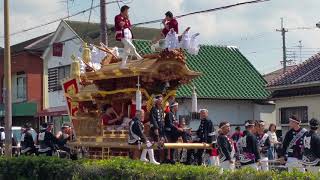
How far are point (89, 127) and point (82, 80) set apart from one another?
68.3 inches

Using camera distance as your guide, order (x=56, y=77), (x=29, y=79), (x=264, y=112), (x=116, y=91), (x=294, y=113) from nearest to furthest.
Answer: (x=116, y=91)
(x=294, y=113)
(x=264, y=112)
(x=56, y=77)
(x=29, y=79)

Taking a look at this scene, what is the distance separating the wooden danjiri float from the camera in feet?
52.6

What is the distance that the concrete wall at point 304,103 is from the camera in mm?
25750

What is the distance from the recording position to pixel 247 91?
1321 inches

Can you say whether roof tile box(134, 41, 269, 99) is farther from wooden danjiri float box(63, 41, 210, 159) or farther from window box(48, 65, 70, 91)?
wooden danjiri float box(63, 41, 210, 159)

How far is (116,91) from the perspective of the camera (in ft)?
56.4

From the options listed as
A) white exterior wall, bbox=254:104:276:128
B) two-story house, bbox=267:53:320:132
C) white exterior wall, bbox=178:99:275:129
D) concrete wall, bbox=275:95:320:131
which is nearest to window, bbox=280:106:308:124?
two-story house, bbox=267:53:320:132

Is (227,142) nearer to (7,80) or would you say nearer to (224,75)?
(7,80)

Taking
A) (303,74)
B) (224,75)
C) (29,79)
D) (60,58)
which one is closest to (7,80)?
(303,74)

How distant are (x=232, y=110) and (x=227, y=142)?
19422 millimetres

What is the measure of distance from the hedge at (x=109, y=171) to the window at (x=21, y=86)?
27.8 m

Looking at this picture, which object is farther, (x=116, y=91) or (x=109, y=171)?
(x=116, y=91)

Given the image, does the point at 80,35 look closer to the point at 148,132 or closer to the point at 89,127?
the point at 89,127

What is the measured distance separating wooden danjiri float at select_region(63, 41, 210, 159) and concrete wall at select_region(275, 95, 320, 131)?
10518 mm
